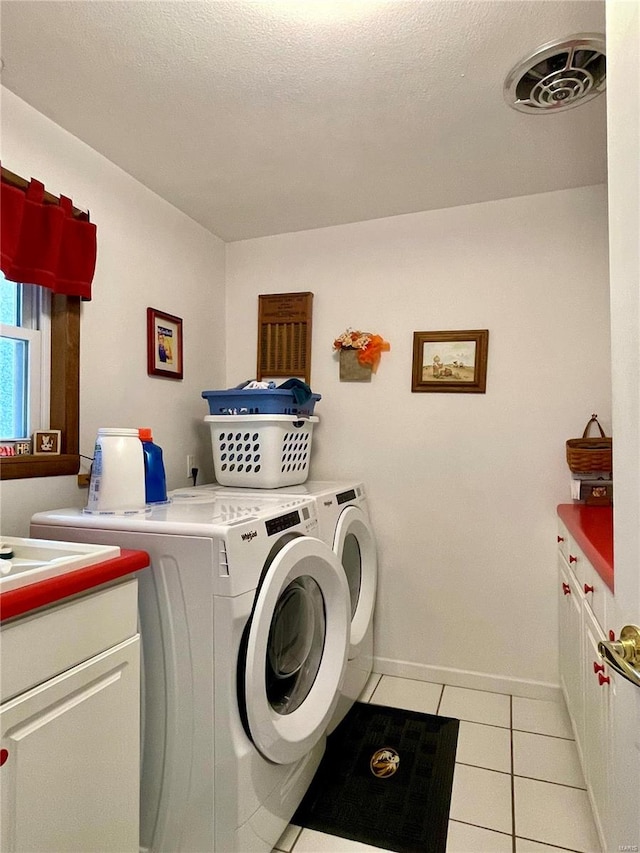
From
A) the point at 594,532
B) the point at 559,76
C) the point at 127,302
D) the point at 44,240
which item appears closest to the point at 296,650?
the point at 594,532

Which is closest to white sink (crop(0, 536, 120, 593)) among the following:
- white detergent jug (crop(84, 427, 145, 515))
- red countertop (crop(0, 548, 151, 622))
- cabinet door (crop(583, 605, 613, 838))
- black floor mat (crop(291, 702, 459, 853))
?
red countertop (crop(0, 548, 151, 622))

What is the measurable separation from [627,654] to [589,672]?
1.00 meters

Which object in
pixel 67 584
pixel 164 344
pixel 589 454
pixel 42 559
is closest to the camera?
pixel 67 584

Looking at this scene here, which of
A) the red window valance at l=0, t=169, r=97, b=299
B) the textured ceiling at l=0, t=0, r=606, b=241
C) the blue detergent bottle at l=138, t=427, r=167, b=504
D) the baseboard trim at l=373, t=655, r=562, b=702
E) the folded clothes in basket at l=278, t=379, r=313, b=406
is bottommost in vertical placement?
the baseboard trim at l=373, t=655, r=562, b=702

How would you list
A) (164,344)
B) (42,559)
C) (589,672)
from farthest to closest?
(164,344), (589,672), (42,559)

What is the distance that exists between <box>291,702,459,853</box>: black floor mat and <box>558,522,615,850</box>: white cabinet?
457mm

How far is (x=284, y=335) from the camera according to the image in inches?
106

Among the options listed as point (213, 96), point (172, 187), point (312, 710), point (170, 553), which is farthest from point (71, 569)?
point (172, 187)

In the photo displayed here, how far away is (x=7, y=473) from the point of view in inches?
62.4

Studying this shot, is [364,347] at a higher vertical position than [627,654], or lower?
higher

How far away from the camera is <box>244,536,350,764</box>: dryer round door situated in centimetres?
132

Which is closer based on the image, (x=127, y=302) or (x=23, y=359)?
(x=23, y=359)

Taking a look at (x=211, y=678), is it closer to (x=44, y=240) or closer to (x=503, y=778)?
(x=503, y=778)

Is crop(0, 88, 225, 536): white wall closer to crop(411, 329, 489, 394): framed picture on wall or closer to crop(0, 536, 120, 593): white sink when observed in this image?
crop(0, 536, 120, 593): white sink
